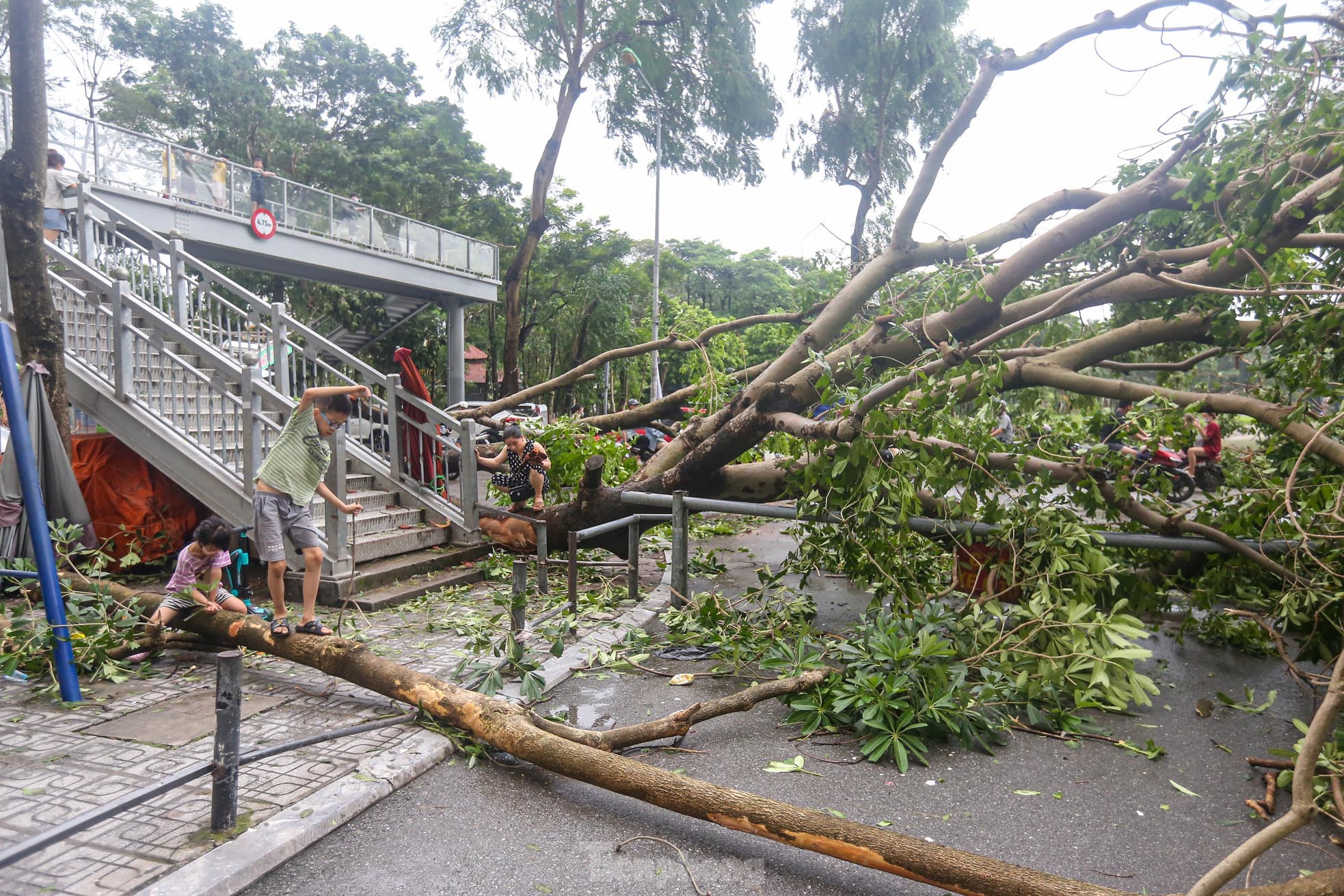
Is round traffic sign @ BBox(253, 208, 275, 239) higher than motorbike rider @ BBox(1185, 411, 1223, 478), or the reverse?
round traffic sign @ BBox(253, 208, 275, 239)

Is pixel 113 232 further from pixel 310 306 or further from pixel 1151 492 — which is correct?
pixel 310 306

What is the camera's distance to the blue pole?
4.29 metres

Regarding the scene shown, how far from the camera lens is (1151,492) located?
5703 millimetres

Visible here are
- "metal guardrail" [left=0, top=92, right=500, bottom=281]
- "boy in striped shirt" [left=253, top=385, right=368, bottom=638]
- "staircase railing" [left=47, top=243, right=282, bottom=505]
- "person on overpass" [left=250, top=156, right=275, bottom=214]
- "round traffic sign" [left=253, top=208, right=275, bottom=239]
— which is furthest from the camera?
"person on overpass" [left=250, top=156, right=275, bottom=214]

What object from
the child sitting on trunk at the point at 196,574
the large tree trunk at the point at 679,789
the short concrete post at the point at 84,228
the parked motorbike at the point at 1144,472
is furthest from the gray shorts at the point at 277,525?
the short concrete post at the point at 84,228

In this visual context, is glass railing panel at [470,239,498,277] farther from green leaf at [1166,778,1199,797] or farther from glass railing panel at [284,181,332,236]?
green leaf at [1166,778,1199,797]

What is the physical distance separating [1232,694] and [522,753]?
14.3ft

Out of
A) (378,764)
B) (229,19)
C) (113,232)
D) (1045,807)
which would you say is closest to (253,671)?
(378,764)

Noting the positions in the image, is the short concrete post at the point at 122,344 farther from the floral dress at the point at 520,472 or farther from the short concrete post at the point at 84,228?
the floral dress at the point at 520,472

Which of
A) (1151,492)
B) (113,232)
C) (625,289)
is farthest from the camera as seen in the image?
(625,289)

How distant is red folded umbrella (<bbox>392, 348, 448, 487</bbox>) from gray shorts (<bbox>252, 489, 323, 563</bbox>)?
3.35 metres

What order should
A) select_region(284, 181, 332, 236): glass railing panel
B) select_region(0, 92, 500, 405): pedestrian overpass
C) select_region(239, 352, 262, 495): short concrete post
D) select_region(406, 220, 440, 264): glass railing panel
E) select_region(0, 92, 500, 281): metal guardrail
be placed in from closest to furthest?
select_region(239, 352, 262, 495): short concrete post → select_region(0, 92, 500, 281): metal guardrail → select_region(0, 92, 500, 405): pedestrian overpass → select_region(284, 181, 332, 236): glass railing panel → select_region(406, 220, 440, 264): glass railing panel

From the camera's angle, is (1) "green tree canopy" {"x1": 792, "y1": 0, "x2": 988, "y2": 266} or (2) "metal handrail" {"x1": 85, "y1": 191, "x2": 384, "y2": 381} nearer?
(2) "metal handrail" {"x1": 85, "y1": 191, "x2": 384, "y2": 381}

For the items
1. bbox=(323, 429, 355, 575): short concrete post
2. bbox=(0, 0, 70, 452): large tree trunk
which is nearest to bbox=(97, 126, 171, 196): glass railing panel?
bbox=(0, 0, 70, 452): large tree trunk
